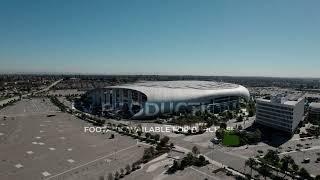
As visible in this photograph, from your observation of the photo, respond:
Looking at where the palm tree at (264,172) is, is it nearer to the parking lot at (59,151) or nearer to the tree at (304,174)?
the tree at (304,174)

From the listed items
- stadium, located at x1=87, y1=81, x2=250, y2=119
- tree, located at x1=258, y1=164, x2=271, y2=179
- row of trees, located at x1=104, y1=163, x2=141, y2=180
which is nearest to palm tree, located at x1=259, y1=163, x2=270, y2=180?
tree, located at x1=258, y1=164, x2=271, y2=179

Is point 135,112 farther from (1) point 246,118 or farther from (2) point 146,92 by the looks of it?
(1) point 246,118

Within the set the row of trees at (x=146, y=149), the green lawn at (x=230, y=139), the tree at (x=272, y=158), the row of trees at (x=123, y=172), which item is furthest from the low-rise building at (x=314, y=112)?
the row of trees at (x=123, y=172)

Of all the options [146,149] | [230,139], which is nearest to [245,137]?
[230,139]

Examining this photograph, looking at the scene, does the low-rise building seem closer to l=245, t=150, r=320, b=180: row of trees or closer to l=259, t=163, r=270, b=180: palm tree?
l=245, t=150, r=320, b=180: row of trees

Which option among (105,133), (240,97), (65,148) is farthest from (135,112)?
(240,97)

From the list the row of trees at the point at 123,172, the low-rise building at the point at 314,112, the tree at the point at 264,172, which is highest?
the low-rise building at the point at 314,112
